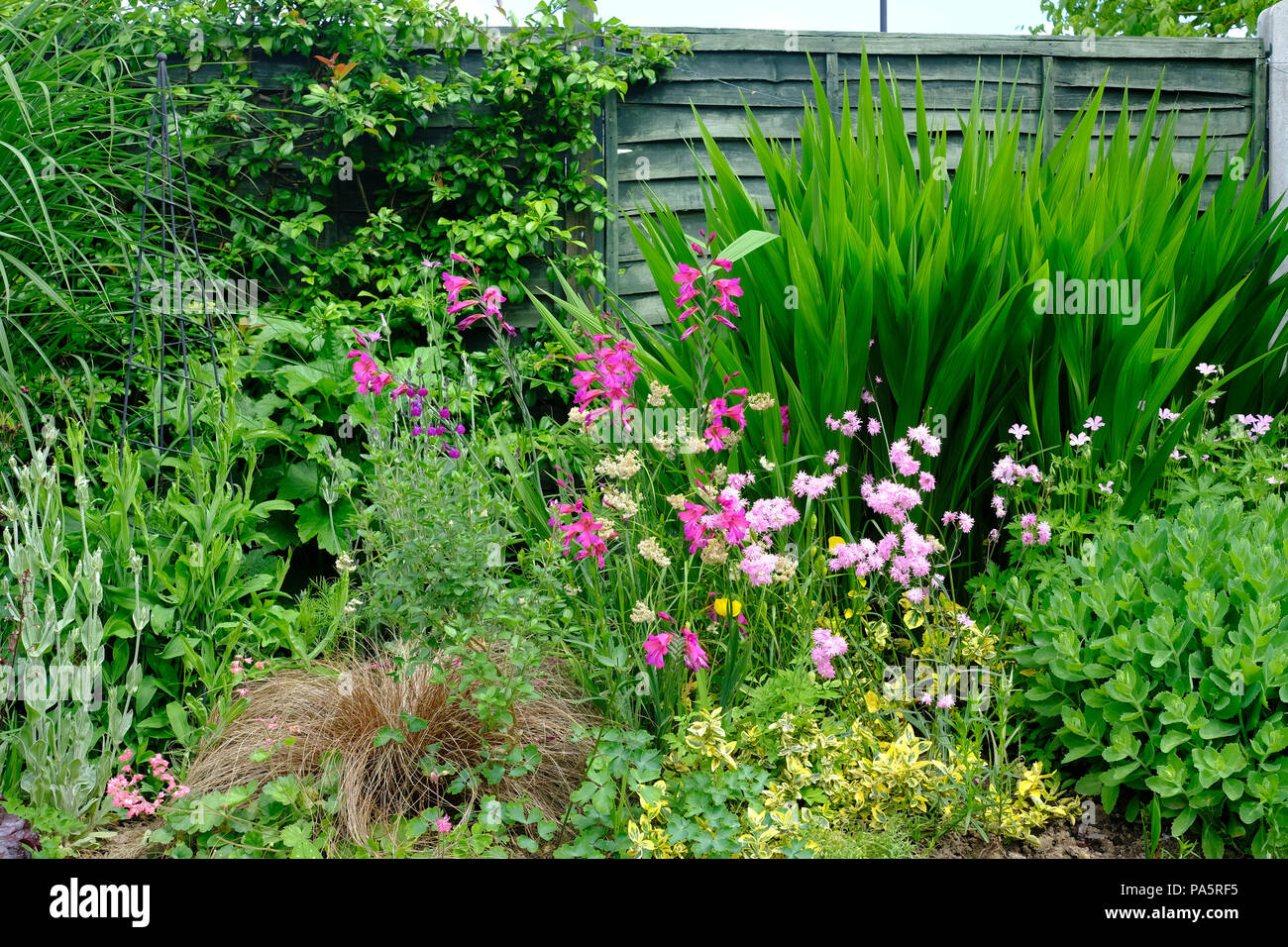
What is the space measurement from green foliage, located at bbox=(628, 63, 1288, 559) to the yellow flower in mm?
447

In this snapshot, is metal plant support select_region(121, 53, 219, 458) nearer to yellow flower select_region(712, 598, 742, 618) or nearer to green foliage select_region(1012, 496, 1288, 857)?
yellow flower select_region(712, 598, 742, 618)

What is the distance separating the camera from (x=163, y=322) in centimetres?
262

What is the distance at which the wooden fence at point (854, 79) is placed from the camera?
180 inches

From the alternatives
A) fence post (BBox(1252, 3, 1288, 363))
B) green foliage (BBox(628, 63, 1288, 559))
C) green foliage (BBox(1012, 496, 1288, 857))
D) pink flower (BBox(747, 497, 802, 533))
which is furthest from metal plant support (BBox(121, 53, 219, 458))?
fence post (BBox(1252, 3, 1288, 363))

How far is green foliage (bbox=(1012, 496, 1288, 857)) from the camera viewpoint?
171 centimetres

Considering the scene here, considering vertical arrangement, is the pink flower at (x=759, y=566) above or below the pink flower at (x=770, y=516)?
below

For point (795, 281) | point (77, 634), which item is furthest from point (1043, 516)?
point (77, 634)

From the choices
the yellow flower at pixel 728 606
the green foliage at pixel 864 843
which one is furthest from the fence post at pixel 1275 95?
the green foliage at pixel 864 843

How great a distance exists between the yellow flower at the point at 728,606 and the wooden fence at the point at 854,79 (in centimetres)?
251

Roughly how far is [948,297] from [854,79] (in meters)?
3.02

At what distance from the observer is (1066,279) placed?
2.47m
